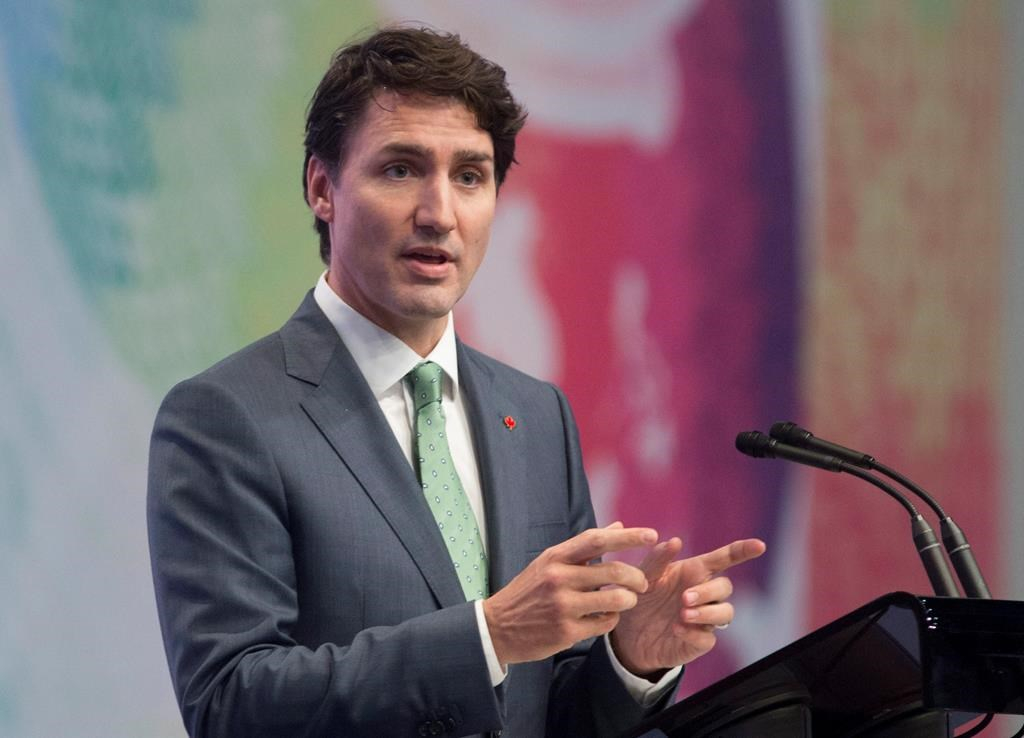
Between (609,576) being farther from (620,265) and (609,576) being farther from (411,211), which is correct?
(620,265)

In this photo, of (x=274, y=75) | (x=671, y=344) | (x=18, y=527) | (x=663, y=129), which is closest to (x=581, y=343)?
(x=671, y=344)

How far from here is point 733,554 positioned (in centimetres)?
209

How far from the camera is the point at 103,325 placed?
10.5ft

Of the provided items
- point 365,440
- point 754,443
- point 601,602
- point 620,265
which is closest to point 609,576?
point 601,602

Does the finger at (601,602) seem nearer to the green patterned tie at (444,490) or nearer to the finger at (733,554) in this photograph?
the finger at (733,554)

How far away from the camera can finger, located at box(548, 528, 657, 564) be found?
1.86 metres

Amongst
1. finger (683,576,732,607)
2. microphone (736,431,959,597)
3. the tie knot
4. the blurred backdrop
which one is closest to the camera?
finger (683,576,732,607)

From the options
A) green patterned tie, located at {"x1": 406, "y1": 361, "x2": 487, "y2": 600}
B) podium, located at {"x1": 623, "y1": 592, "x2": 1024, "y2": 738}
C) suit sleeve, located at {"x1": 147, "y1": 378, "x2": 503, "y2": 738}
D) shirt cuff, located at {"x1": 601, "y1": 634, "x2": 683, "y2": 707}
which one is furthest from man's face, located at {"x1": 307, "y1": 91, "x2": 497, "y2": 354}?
podium, located at {"x1": 623, "y1": 592, "x2": 1024, "y2": 738}

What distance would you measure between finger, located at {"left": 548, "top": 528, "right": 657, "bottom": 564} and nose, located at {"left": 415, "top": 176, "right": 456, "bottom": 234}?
711 mm

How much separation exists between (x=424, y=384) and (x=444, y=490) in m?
0.20

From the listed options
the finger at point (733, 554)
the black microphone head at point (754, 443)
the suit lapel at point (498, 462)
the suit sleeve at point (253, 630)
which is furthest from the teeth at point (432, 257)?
the finger at point (733, 554)

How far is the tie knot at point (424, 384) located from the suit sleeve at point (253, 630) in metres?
0.33

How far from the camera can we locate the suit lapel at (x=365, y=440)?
231 cm

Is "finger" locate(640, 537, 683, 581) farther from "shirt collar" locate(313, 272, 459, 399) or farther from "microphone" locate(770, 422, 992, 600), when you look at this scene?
"shirt collar" locate(313, 272, 459, 399)
